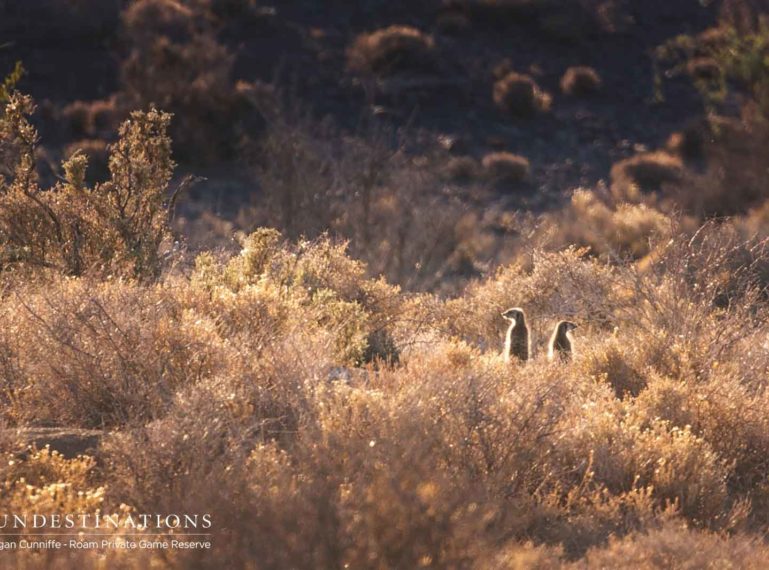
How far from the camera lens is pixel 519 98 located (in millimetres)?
28250

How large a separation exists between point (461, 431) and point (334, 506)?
1573 millimetres

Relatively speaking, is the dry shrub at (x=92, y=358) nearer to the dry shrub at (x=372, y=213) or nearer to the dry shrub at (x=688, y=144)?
the dry shrub at (x=372, y=213)

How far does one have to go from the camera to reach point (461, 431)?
18.7 feet

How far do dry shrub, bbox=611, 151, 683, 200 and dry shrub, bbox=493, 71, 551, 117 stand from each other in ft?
14.4

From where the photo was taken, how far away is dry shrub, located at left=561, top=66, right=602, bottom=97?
29.7 meters

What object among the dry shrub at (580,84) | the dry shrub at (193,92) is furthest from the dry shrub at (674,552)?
the dry shrub at (580,84)

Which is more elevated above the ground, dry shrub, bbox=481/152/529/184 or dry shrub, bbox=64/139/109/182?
dry shrub, bbox=64/139/109/182

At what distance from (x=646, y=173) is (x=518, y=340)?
1511cm

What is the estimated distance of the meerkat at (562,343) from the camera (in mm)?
8828

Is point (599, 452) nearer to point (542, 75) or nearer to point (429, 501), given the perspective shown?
point (429, 501)

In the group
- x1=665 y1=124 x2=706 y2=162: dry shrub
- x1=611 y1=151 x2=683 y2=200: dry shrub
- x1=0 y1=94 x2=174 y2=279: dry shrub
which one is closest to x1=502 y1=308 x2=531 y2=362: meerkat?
x1=0 y1=94 x2=174 y2=279: dry shrub

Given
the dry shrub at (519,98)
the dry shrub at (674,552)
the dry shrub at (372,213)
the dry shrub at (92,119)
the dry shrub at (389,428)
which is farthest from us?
the dry shrub at (519,98)

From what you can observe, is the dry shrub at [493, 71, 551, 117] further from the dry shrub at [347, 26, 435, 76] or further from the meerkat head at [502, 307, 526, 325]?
the meerkat head at [502, 307, 526, 325]

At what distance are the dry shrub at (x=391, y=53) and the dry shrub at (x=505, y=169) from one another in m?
6.50
